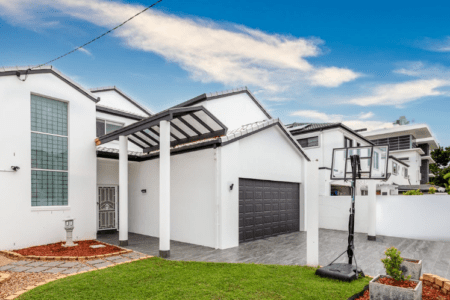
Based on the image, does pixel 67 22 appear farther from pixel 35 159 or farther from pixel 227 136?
pixel 227 136

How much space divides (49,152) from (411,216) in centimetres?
1384

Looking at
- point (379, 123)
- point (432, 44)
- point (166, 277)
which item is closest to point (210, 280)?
point (166, 277)

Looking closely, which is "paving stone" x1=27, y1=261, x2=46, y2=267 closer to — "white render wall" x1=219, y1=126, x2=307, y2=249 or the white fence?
"white render wall" x1=219, y1=126, x2=307, y2=249

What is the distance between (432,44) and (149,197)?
12645mm

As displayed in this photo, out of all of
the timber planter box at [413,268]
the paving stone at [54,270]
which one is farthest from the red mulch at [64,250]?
the timber planter box at [413,268]

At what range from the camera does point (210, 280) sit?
19.4 ft

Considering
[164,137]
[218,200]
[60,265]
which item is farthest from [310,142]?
[60,265]

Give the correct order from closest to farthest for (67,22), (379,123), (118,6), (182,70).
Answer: (118,6), (67,22), (182,70), (379,123)

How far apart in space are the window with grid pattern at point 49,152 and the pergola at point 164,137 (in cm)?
131

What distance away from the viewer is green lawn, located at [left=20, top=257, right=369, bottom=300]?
16.7 ft

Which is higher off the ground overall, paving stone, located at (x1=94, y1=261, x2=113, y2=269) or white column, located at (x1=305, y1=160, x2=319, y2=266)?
white column, located at (x1=305, y1=160, x2=319, y2=266)

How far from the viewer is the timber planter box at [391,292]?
14.0 feet

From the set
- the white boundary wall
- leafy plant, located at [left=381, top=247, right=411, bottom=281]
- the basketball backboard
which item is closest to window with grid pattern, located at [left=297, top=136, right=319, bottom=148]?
the white boundary wall

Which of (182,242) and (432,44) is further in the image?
(432,44)
